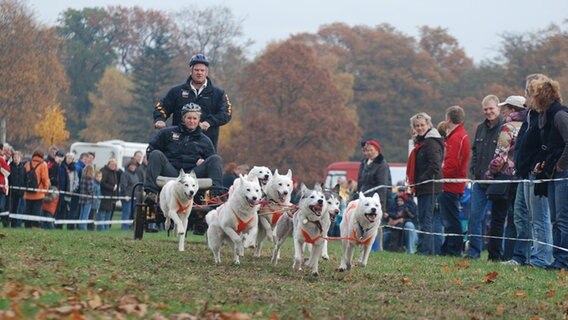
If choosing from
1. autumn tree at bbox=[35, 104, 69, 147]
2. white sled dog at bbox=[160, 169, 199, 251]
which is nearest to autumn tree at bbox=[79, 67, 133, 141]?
autumn tree at bbox=[35, 104, 69, 147]

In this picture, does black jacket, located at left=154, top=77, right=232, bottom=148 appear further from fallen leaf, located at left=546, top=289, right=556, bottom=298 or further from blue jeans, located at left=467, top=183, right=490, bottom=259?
fallen leaf, located at left=546, top=289, right=556, bottom=298

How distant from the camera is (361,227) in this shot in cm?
1383

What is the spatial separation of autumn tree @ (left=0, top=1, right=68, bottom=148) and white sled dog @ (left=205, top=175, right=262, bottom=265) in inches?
1294

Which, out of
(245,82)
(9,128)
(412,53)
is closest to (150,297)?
(9,128)

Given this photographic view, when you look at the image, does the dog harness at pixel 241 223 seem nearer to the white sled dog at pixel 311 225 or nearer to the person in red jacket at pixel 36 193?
the white sled dog at pixel 311 225

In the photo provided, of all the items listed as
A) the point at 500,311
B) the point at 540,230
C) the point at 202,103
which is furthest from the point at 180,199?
the point at 500,311

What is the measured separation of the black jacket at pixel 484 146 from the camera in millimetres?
17141

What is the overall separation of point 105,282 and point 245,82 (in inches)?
2607

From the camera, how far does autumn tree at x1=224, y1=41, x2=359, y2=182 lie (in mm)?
73562

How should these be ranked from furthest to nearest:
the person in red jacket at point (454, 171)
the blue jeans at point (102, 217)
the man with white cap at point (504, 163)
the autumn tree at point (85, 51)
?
the autumn tree at point (85, 51) → the blue jeans at point (102, 217) → the person in red jacket at point (454, 171) → the man with white cap at point (504, 163)

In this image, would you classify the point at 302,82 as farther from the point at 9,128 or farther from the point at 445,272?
the point at 445,272

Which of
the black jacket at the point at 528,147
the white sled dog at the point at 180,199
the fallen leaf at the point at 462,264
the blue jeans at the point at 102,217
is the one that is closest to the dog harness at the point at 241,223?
the white sled dog at the point at 180,199

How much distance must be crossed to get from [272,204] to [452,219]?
4.55 m

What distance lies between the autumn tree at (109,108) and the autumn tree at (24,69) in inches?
1137
